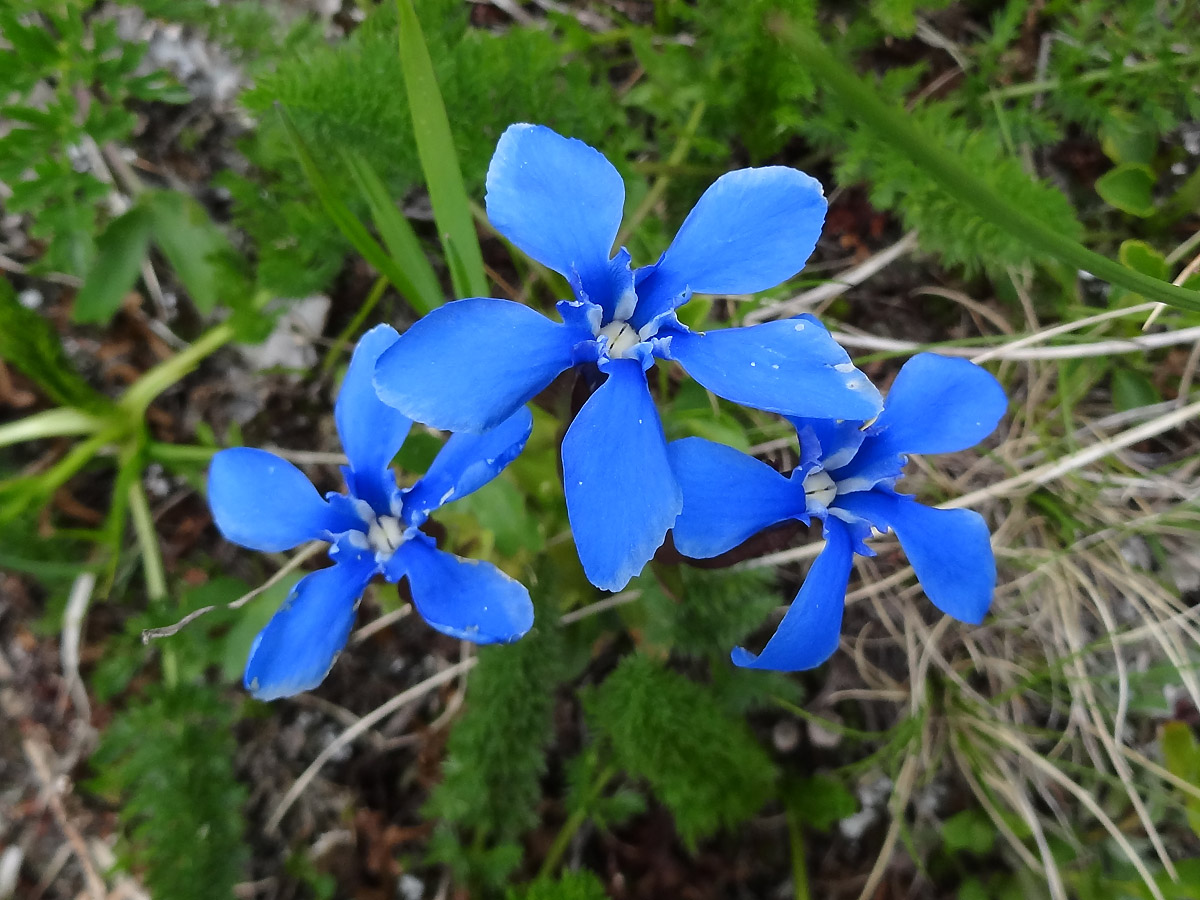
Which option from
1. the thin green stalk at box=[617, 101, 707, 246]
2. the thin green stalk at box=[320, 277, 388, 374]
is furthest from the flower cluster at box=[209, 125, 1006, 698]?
the thin green stalk at box=[617, 101, 707, 246]

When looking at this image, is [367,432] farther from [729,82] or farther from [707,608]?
[729,82]

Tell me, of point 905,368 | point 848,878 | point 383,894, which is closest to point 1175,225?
point 905,368

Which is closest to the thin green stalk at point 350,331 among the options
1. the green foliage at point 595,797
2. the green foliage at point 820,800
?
the green foliage at point 595,797

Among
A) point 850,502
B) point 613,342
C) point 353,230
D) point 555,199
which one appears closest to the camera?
point 555,199

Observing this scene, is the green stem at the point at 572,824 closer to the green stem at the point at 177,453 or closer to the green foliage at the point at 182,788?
the green foliage at the point at 182,788

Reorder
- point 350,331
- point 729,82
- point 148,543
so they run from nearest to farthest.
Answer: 1. point 729,82
2. point 350,331
3. point 148,543

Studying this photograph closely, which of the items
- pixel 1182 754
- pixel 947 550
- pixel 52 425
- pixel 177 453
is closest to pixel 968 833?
pixel 1182 754

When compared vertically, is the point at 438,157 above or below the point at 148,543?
above
